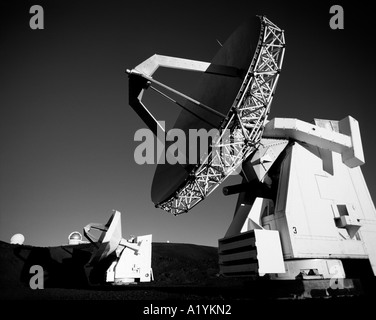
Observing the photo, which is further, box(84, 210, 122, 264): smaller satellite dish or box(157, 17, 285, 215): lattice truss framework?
box(84, 210, 122, 264): smaller satellite dish

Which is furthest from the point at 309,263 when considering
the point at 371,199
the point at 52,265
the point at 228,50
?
the point at 52,265

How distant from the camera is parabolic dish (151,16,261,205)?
10.4 metres

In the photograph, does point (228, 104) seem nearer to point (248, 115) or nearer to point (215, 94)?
point (248, 115)

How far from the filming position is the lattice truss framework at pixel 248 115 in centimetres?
927

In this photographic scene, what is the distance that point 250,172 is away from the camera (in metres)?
11.7

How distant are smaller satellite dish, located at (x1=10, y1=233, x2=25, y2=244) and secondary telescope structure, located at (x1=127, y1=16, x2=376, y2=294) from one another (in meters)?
29.9

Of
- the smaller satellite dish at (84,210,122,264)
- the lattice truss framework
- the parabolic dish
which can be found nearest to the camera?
the lattice truss framework

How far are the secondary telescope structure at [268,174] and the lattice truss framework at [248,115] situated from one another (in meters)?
0.04

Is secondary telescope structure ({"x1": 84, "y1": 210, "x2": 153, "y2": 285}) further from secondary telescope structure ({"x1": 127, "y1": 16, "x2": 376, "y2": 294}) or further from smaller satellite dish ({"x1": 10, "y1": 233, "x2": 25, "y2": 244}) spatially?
smaller satellite dish ({"x1": 10, "y1": 233, "x2": 25, "y2": 244})

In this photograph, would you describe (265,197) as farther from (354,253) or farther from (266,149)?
(354,253)

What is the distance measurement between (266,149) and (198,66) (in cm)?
510

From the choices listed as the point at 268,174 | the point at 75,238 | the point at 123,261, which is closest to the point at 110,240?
the point at 123,261

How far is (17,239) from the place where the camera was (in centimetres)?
3309

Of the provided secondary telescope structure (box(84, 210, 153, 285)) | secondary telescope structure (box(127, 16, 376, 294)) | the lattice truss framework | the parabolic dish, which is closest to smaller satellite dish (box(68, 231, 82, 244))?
secondary telescope structure (box(84, 210, 153, 285))
